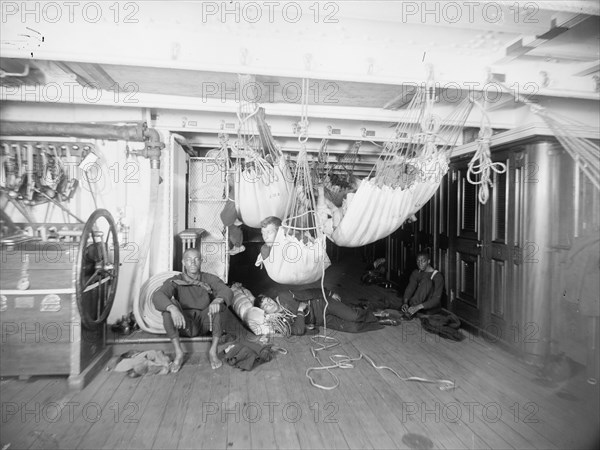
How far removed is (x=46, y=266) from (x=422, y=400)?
2599 mm

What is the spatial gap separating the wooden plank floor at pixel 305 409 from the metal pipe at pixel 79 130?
6.29 feet

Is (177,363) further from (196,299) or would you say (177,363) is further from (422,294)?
(422,294)

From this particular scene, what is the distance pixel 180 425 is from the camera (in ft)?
6.24

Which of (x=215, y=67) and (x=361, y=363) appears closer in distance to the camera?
(x=215, y=67)

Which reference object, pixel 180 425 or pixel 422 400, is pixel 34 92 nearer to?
pixel 180 425

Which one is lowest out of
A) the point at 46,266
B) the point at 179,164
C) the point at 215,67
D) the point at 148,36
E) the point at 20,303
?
the point at 20,303

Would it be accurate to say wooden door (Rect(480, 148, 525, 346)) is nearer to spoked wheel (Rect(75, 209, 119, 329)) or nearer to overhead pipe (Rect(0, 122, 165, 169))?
overhead pipe (Rect(0, 122, 165, 169))

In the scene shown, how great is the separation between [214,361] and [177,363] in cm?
27

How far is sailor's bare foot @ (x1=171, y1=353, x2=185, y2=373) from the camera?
2568 mm

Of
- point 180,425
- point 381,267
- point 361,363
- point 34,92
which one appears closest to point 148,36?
point 34,92

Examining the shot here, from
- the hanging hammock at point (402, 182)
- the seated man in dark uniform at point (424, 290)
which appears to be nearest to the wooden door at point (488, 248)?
the seated man in dark uniform at point (424, 290)

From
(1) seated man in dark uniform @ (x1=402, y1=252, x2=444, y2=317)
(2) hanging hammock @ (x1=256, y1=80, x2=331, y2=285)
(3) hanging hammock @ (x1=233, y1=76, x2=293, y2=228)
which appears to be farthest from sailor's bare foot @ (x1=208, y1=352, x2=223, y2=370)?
(1) seated man in dark uniform @ (x1=402, y1=252, x2=444, y2=317)

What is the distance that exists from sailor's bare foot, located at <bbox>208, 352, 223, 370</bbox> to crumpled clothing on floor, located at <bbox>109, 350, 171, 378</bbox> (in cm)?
30

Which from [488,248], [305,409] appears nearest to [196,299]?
[305,409]
